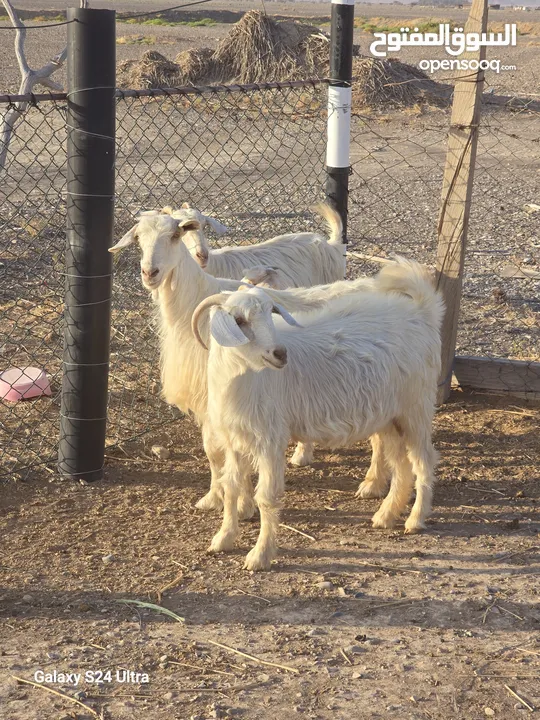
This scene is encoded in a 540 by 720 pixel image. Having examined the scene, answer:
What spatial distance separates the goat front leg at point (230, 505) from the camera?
4.05m

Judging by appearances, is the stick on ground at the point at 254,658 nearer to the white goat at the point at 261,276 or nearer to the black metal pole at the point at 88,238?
the black metal pole at the point at 88,238

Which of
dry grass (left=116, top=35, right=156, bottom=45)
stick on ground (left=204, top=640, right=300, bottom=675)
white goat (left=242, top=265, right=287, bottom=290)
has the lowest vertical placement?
stick on ground (left=204, top=640, right=300, bottom=675)

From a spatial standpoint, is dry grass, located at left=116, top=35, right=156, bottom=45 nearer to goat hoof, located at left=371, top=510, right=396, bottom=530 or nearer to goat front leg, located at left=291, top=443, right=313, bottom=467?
goat front leg, located at left=291, top=443, right=313, bottom=467

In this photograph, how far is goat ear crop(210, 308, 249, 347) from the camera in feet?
11.5

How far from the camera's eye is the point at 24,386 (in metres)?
5.42

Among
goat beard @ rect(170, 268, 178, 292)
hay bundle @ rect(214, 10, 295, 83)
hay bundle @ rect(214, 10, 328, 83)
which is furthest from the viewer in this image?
hay bundle @ rect(214, 10, 295, 83)

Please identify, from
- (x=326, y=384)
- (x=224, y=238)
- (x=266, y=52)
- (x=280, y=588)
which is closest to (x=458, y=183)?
(x=326, y=384)

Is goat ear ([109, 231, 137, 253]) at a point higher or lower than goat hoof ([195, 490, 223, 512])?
higher

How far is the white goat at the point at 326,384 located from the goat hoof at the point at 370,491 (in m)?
0.26

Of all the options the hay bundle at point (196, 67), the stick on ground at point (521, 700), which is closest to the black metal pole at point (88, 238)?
the stick on ground at point (521, 700)

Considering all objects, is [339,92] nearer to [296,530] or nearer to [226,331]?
[226,331]

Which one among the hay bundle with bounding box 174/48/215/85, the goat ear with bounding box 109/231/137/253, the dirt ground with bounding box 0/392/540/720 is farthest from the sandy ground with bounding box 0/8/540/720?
the hay bundle with bounding box 174/48/215/85

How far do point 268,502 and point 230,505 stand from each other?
21 cm

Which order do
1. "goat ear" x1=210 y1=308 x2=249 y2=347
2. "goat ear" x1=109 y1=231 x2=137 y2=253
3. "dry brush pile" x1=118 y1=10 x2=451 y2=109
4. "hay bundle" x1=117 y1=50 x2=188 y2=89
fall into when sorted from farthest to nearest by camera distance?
"hay bundle" x1=117 y1=50 x2=188 y2=89
"dry brush pile" x1=118 y1=10 x2=451 y2=109
"goat ear" x1=109 y1=231 x2=137 y2=253
"goat ear" x1=210 y1=308 x2=249 y2=347
